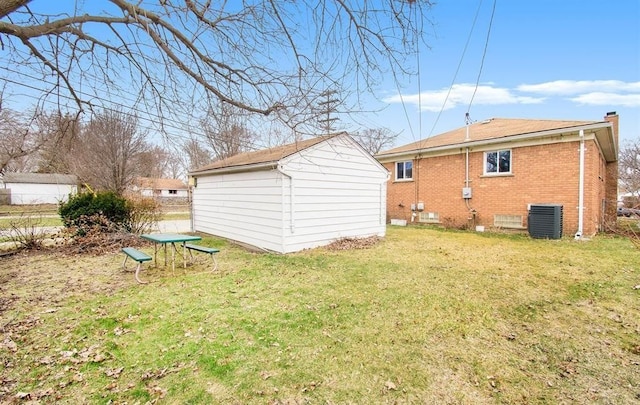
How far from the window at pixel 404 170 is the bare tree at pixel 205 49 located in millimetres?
11893

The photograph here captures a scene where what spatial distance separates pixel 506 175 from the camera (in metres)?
11.5

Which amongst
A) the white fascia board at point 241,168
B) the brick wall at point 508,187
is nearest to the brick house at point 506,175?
the brick wall at point 508,187

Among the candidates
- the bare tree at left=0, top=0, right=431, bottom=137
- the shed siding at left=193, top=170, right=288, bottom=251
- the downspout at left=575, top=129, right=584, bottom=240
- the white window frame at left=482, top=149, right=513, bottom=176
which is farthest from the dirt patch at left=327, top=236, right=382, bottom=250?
the downspout at left=575, top=129, right=584, bottom=240

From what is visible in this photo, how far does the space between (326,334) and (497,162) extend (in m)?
11.2

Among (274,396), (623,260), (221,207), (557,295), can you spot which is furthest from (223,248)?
(623,260)

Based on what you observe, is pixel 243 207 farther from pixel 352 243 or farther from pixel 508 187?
pixel 508 187

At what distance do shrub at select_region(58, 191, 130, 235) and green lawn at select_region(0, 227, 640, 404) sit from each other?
8.46 feet

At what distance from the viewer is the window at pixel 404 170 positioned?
14922 mm

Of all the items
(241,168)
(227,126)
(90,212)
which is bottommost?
(90,212)

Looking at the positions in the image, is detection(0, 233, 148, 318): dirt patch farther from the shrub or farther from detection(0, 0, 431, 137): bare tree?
detection(0, 0, 431, 137): bare tree

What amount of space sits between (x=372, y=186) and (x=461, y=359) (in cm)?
764

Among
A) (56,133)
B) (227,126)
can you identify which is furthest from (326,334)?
(56,133)

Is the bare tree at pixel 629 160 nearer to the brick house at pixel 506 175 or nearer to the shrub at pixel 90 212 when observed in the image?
the brick house at pixel 506 175

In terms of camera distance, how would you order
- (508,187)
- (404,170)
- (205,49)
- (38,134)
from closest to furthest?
1. (205,49)
2. (38,134)
3. (508,187)
4. (404,170)
